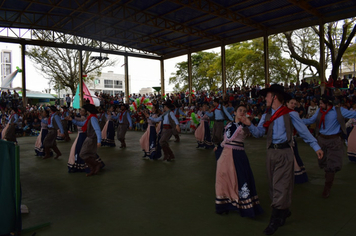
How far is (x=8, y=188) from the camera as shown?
3.18 metres

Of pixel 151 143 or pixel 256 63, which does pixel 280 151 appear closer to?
pixel 151 143

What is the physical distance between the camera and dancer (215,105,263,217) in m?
3.60

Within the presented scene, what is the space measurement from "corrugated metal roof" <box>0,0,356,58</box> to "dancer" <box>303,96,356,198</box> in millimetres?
10040

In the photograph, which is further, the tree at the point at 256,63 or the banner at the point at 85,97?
the tree at the point at 256,63

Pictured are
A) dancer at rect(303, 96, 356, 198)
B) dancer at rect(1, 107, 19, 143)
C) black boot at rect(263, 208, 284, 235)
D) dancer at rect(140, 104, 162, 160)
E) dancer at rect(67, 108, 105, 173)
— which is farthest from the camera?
dancer at rect(1, 107, 19, 143)

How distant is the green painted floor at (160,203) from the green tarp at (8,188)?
0.29 m

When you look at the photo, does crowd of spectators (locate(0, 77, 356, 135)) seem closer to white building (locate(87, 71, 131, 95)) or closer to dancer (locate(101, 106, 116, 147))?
dancer (locate(101, 106, 116, 147))

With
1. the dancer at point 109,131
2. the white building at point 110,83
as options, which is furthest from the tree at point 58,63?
the white building at point 110,83

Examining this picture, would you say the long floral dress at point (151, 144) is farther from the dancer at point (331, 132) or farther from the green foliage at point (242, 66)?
the green foliage at point (242, 66)

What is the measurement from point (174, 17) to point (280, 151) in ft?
53.0

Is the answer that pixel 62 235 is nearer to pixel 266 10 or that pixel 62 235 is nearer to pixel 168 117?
pixel 168 117

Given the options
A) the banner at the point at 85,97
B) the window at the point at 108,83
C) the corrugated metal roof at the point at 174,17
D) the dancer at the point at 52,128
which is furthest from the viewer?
the window at the point at 108,83

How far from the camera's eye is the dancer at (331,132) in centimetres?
457

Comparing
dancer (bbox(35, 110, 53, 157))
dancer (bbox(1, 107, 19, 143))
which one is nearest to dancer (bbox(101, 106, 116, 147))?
dancer (bbox(35, 110, 53, 157))
